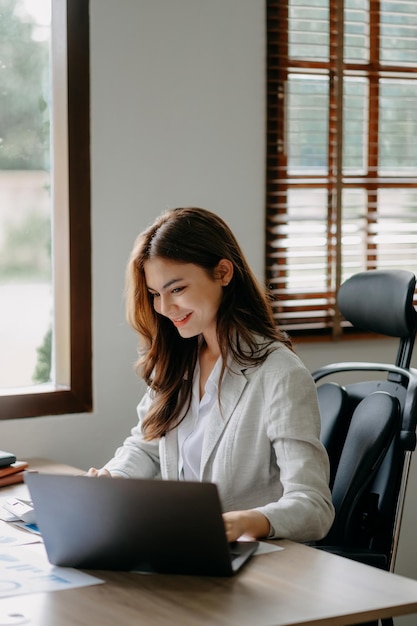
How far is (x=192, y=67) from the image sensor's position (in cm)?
302

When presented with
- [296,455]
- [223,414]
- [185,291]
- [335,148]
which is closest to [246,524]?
[296,455]

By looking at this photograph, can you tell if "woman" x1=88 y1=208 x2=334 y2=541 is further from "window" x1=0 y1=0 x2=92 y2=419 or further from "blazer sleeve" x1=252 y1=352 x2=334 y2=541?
"window" x1=0 y1=0 x2=92 y2=419

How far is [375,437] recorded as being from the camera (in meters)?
2.40

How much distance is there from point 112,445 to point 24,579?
1244 mm

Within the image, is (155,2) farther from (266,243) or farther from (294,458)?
(294,458)

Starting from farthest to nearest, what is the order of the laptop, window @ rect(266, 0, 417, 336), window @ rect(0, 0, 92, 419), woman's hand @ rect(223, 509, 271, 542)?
window @ rect(266, 0, 417, 336) → window @ rect(0, 0, 92, 419) → woman's hand @ rect(223, 509, 271, 542) → the laptop

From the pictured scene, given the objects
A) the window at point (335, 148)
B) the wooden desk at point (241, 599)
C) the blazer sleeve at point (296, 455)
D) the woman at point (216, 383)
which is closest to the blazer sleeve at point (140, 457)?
the woman at point (216, 383)

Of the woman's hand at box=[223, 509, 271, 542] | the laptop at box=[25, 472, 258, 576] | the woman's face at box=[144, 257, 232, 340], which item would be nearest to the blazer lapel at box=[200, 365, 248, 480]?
the woman's face at box=[144, 257, 232, 340]

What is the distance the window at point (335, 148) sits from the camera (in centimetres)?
321

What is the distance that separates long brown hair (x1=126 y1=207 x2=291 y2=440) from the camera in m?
2.29

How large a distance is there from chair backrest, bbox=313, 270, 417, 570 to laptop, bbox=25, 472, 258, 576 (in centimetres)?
62

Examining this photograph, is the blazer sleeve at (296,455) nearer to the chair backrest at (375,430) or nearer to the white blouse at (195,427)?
the white blouse at (195,427)

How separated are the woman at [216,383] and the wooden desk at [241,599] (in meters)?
0.29

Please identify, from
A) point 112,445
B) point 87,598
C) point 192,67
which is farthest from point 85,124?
point 87,598
